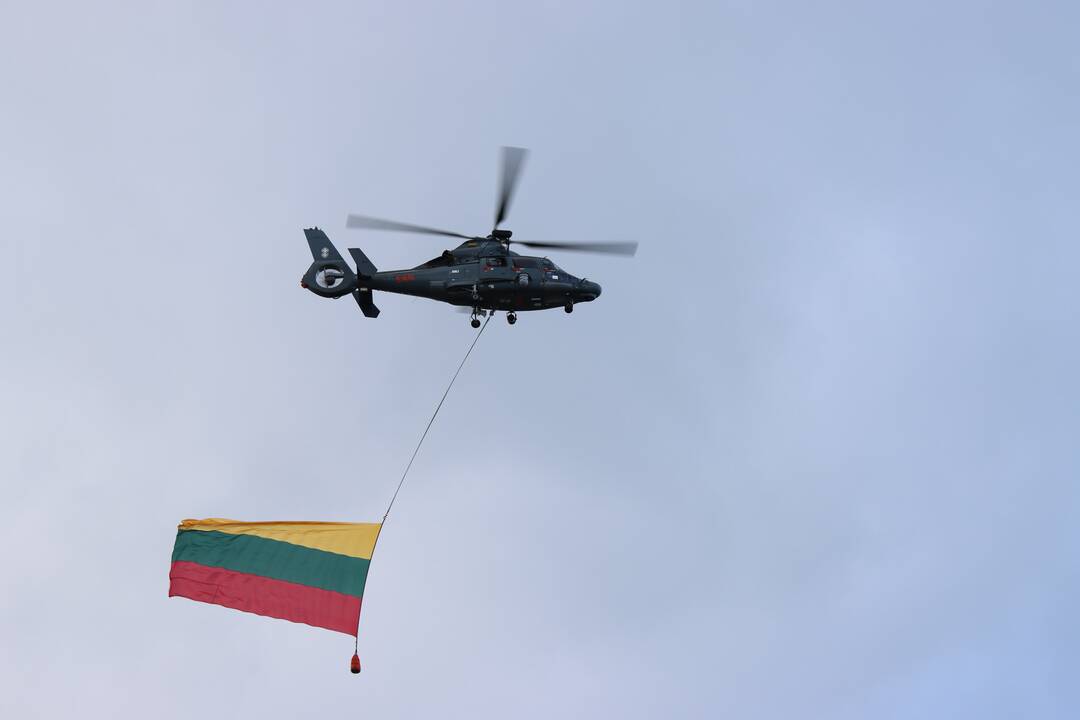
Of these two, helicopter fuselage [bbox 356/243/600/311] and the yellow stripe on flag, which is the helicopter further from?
the yellow stripe on flag

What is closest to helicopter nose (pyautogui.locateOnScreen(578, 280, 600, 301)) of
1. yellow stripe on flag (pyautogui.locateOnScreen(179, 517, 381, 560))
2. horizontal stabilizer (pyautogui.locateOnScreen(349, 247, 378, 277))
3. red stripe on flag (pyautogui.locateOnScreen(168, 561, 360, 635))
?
horizontal stabilizer (pyautogui.locateOnScreen(349, 247, 378, 277))

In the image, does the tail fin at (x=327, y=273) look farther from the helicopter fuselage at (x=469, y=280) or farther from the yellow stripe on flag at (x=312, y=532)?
the yellow stripe on flag at (x=312, y=532)

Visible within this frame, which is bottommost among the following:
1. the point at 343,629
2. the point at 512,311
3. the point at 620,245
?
the point at 343,629

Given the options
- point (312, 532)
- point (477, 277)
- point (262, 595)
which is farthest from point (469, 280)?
point (262, 595)

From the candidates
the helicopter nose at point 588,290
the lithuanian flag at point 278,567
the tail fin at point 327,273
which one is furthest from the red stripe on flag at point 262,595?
the helicopter nose at point 588,290

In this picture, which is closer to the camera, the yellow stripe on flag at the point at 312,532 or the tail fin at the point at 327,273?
the yellow stripe on flag at the point at 312,532

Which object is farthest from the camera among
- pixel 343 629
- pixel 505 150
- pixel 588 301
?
pixel 588 301

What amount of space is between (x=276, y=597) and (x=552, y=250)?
19120 millimetres

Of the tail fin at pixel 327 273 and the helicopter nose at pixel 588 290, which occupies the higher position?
the helicopter nose at pixel 588 290

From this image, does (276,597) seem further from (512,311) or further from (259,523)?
(512,311)

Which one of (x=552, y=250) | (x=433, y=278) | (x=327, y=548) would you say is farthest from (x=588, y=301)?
(x=327, y=548)

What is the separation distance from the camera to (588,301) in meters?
55.4

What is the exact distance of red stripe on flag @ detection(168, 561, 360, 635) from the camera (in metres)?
40.3

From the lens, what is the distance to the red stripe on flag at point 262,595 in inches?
1588
